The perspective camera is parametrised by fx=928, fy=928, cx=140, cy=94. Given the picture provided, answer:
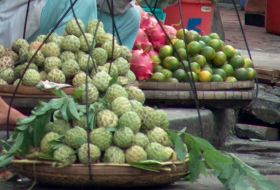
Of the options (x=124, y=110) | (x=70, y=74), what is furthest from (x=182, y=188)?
(x=70, y=74)

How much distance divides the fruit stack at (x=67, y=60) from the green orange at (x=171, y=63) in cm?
98

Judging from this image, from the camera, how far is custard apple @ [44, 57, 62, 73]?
4.97 m

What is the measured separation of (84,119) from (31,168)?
1.06 ft

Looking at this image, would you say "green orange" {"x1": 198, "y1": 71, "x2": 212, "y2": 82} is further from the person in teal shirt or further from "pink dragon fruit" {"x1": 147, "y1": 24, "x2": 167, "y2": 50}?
the person in teal shirt

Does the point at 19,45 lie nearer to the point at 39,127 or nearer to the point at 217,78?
the point at 39,127

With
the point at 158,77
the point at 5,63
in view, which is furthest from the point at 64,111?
the point at 158,77

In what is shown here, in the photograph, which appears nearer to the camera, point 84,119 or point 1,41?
point 84,119

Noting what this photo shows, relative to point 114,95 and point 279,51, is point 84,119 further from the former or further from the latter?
point 279,51

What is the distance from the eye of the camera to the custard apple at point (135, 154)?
4.07 metres

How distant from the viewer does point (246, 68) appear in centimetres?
644

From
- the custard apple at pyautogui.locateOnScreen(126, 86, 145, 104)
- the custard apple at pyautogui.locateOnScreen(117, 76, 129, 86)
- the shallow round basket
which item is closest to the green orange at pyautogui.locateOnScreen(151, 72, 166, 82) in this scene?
the custard apple at pyautogui.locateOnScreen(117, 76, 129, 86)

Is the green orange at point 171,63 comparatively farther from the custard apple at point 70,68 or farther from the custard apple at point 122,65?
the custard apple at point 70,68

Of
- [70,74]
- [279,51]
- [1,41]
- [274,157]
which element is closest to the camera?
[70,74]

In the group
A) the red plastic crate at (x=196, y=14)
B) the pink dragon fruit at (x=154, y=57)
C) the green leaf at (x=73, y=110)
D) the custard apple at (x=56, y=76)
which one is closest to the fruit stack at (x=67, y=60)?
the custard apple at (x=56, y=76)
